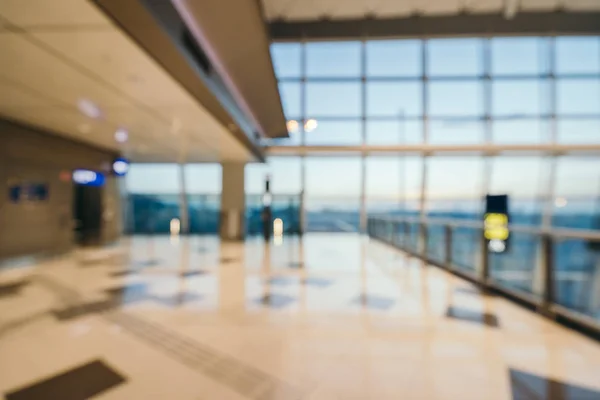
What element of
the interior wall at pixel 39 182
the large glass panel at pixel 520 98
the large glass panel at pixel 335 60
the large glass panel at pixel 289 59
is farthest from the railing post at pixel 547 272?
the large glass panel at pixel 289 59

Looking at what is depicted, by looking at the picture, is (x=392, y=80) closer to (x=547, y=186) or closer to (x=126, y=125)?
(x=547, y=186)

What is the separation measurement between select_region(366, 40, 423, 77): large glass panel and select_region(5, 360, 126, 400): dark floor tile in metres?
10.1

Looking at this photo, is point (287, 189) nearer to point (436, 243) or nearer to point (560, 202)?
point (436, 243)

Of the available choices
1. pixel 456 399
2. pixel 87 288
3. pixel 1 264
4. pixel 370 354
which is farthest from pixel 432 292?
pixel 1 264

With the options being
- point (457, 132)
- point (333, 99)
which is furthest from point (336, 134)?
point (457, 132)

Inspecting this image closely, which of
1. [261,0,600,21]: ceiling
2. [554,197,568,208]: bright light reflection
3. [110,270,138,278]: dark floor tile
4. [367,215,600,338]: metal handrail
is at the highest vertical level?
[261,0,600,21]: ceiling

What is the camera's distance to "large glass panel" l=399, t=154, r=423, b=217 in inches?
385

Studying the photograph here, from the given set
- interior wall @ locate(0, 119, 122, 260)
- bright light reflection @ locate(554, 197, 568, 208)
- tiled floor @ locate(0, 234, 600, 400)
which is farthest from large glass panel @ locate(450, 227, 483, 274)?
bright light reflection @ locate(554, 197, 568, 208)

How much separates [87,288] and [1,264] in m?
2.54

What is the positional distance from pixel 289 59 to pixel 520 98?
7.07 m

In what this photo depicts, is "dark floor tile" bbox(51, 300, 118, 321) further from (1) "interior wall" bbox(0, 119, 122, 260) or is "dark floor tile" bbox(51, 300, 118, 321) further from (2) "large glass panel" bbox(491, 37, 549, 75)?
(2) "large glass panel" bbox(491, 37, 549, 75)

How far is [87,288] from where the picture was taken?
344 cm

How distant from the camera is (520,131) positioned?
8891 mm

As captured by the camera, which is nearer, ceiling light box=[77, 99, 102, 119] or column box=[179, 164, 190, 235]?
Answer: ceiling light box=[77, 99, 102, 119]
